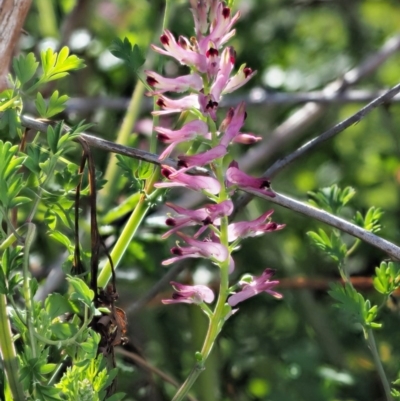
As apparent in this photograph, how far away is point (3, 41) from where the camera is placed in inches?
47.1

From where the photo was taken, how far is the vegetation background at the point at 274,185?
173cm

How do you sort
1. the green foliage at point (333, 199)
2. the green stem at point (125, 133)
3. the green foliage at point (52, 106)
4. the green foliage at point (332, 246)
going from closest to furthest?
the green foliage at point (52, 106) < the green foliage at point (332, 246) < the green foliage at point (333, 199) < the green stem at point (125, 133)

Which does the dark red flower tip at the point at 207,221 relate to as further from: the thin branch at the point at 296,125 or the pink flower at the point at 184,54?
the thin branch at the point at 296,125

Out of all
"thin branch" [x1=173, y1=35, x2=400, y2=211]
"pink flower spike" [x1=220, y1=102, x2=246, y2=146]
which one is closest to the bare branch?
"pink flower spike" [x1=220, y1=102, x2=246, y2=146]

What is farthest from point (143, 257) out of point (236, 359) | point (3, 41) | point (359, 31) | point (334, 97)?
point (359, 31)

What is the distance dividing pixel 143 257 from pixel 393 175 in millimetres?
1014

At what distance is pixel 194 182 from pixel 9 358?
314 millimetres

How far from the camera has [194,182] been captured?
971 mm

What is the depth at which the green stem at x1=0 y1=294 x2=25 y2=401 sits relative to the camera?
3.18 ft

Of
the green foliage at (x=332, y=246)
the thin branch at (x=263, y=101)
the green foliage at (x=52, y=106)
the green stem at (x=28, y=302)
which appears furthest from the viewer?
the thin branch at (x=263, y=101)

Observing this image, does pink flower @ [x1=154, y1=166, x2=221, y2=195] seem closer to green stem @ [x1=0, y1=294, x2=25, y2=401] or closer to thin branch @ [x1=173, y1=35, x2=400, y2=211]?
green stem @ [x1=0, y1=294, x2=25, y2=401]

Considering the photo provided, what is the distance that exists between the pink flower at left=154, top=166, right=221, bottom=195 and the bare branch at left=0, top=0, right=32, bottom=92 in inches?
14.4

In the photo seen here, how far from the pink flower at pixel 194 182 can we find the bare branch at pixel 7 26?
0.37 m

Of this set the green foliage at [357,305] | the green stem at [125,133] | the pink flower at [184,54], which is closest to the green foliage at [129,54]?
the pink flower at [184,54]
